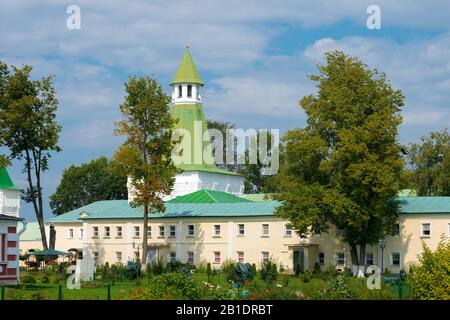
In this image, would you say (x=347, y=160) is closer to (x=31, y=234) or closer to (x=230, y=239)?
(x=230, y=239)

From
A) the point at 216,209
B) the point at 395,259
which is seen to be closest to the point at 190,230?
the point at 216,209

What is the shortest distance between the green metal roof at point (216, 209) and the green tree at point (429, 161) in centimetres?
2648

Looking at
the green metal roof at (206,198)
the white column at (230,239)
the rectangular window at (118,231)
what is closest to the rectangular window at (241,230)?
the white column at (230,239)

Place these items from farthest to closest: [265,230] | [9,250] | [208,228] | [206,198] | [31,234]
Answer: [31,234] → [206,198] → [208,228] → [265,230] → [9,250]

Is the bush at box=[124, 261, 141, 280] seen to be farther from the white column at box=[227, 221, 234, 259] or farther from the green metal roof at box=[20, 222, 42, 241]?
the green metal roof at box=[20, 222, 42, 241]

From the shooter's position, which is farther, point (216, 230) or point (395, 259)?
point (216, 230)

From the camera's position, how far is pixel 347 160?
6162 cm

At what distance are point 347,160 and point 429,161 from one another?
126 feet

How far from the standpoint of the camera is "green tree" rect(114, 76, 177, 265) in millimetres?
67125

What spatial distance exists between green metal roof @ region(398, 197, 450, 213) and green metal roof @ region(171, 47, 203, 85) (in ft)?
101

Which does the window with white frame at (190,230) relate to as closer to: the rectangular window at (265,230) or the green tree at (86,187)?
the rectangular window at (265,230)

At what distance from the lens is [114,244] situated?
259ft
